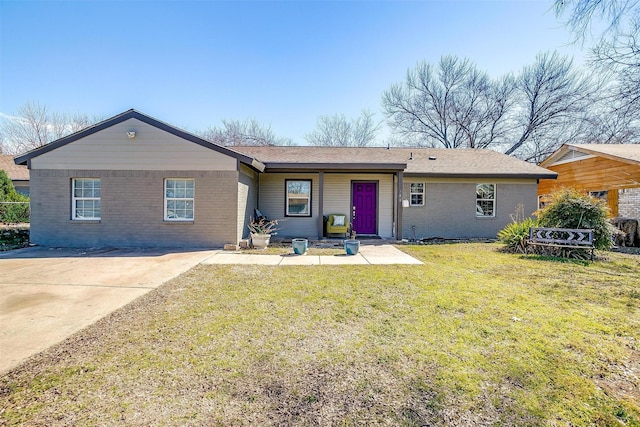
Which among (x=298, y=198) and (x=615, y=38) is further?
(x=298, y=198)

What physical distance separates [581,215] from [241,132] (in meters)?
26.6

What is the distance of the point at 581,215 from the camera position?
799 centimetres

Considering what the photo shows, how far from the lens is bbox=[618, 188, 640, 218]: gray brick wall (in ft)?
40.4

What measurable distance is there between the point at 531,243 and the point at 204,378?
9256 mm

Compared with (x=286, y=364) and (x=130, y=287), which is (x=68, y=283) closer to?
(x=130, y=287)

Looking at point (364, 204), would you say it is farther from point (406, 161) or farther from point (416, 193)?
point (406, 161)

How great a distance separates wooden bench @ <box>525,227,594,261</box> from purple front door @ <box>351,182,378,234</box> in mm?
5185

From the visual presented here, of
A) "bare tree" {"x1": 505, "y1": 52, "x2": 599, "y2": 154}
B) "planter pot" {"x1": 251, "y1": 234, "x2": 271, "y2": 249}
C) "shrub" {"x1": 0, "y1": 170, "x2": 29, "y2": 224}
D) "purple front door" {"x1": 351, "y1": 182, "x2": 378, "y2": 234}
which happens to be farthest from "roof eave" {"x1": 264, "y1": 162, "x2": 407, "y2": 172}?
"bare tree" {"x1": 505, "y1": 52, "x2": 599, "y2": 154}

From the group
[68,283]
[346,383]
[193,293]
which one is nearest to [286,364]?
[346,383]

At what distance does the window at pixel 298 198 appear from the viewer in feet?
37.1

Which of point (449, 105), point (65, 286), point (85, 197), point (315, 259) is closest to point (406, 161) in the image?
point (315, 259)

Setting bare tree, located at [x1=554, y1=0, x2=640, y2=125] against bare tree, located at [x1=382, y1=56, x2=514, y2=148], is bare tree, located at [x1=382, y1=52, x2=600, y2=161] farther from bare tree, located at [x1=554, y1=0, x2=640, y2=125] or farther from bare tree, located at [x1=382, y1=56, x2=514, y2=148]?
bare tree, located at [x1=554, y1=0, x2=640, y2=125]

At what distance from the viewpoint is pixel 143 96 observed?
1725 cm

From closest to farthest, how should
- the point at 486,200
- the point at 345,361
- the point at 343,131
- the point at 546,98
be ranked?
the point at 345,361 < the point at 486,200 < the point at 546,98 < the point at 343,131
